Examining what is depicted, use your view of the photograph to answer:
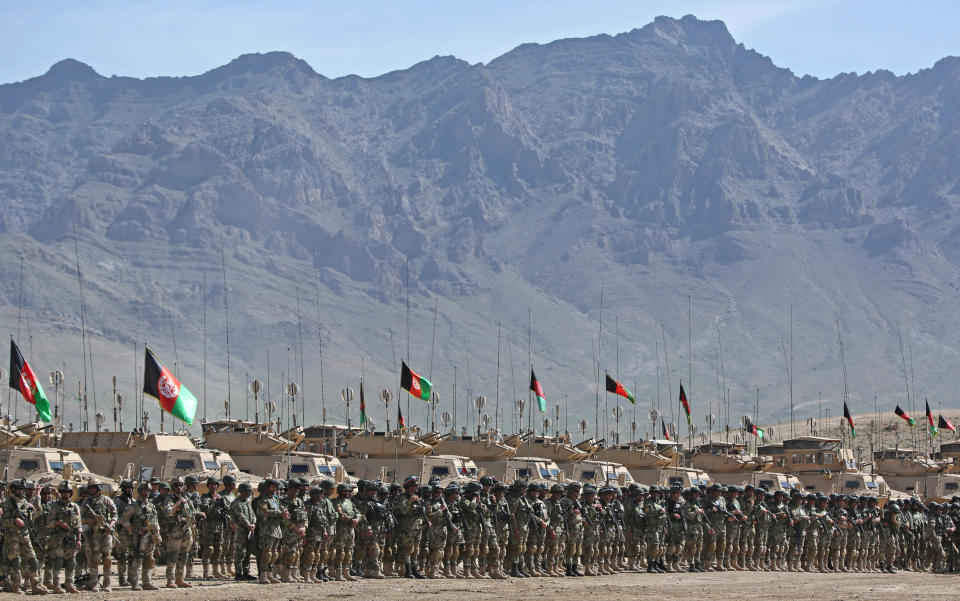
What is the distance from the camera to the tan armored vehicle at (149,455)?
A: 37.4 metres

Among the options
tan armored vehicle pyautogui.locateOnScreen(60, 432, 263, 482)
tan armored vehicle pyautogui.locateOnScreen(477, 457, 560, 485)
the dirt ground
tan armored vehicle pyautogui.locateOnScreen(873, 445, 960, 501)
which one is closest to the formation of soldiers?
the dirt ground

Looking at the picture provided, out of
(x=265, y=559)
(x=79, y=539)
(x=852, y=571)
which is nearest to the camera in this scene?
(x=79, y=539)

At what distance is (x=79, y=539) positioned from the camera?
22781mm

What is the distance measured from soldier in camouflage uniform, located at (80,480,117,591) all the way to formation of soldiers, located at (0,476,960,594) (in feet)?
0.07

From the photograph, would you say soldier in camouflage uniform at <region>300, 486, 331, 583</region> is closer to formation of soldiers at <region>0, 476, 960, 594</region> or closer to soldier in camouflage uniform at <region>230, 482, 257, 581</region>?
formation of soldiers at <region>0, 476, 960, 594</region>

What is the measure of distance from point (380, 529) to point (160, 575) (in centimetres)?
405

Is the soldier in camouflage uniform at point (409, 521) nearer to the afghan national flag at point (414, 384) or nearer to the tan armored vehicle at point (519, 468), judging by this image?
the tan armored vehicle at point (519, 468)

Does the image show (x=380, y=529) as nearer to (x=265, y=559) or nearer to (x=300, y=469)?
(x=265, y=559)

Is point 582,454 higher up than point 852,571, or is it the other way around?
point 582,454

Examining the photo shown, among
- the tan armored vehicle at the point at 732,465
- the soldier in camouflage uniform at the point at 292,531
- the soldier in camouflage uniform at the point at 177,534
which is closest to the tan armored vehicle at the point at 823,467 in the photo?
the tan armored vehicle at the point at 732,465

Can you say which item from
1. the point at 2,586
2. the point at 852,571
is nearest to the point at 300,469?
Answer: the point at 852,571

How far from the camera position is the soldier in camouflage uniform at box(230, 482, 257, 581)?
25.3 meters

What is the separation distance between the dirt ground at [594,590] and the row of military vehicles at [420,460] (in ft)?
12.7

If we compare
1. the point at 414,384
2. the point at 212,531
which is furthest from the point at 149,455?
the point at 212,531
